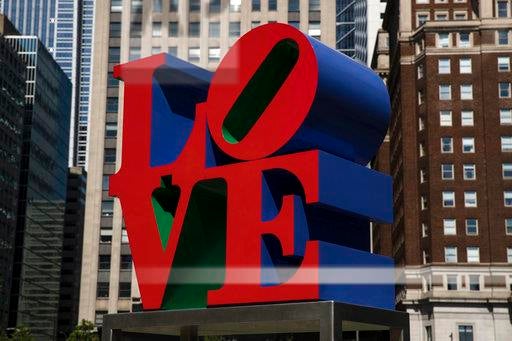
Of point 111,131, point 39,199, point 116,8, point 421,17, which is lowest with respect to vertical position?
point 111,131

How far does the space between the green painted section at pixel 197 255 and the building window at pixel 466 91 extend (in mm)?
77670

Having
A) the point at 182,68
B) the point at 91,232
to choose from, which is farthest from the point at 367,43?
the point at 182,68

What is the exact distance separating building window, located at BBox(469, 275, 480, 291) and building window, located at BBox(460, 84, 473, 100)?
18.8 meters

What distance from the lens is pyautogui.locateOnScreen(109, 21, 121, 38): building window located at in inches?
3565

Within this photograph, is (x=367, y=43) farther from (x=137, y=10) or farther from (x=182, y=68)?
(x=182, y=68)

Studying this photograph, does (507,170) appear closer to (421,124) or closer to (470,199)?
(470,199)

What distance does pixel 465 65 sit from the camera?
3989 inches

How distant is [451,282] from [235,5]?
34.8 meters

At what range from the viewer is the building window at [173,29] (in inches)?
3450

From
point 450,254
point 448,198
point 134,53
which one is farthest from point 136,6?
point 450,254

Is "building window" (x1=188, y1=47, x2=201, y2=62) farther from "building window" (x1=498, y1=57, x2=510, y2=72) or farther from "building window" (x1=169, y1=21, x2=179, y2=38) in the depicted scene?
"building window" (x1=498, y1=57, x2=510, y2=72)

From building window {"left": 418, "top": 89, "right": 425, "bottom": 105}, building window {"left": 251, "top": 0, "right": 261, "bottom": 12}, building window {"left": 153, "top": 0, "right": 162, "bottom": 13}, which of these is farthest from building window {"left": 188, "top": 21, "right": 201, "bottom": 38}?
building window {"left": 418, "top": 89, "right": 425, "bottom": 105}

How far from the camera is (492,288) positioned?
94.9 m

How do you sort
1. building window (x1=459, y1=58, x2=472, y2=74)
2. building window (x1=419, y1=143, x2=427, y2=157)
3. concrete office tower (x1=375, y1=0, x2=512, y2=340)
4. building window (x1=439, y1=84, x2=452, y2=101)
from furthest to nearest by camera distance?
building window (x1=459, y1=58, x2=472, y2=74)
building window (x1=419, y1=143, x2=427, y2=157)
building window (x1=439, y1=84, x2=452, y2=101)
concrete office tower (x1=375, y1=0, x2=512, y2=340)
